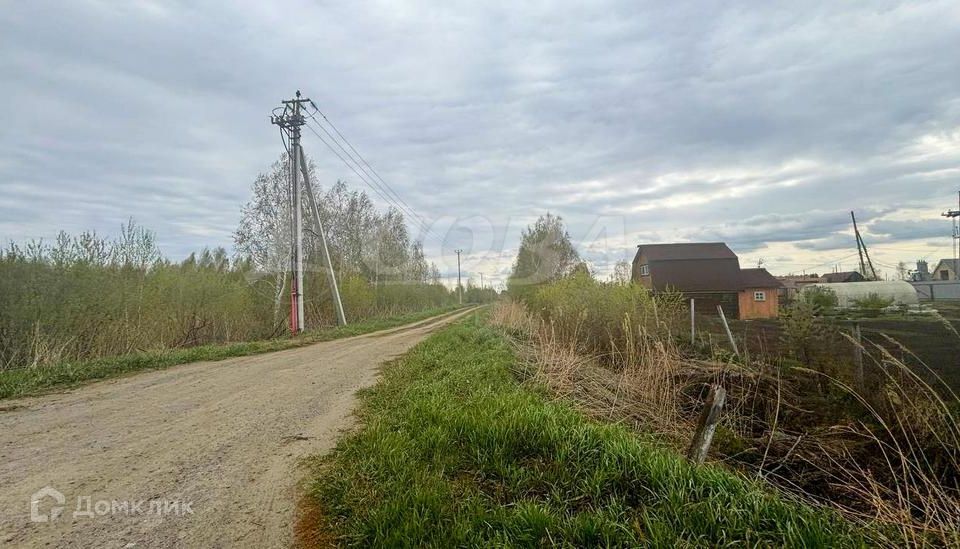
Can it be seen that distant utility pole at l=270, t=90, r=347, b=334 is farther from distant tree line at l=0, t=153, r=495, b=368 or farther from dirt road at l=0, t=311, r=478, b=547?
dirt road at l=0, t=311, r=478, b=547

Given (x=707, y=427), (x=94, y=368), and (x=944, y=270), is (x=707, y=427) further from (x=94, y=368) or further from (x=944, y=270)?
(x=944, y=270)

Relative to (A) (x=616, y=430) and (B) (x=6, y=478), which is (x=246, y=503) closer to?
(B) (x=6, y=478)

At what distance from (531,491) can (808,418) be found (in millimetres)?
5446

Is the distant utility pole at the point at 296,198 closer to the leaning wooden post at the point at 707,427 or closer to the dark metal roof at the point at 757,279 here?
the leaning wooden post at the point at 707,427

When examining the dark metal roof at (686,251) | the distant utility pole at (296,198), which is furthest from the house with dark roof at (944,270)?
the distant utility pole at (296,198)

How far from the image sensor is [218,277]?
52.4 ft

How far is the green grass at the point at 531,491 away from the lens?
2555 mm

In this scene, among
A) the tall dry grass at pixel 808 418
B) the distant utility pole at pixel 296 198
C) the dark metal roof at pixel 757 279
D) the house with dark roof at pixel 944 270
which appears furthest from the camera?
the house with dark roof at pixel 944 270

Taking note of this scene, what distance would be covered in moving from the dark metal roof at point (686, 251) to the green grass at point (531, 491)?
34.4 meters

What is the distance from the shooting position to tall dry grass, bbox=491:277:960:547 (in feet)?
11.8

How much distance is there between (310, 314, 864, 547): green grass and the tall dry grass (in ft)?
2.54

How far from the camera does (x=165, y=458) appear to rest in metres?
4.02

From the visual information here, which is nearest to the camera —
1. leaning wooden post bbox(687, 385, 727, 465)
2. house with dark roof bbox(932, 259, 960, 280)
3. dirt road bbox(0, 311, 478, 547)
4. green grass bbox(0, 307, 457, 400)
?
dirt road bbox(0, 311, 478, 547)

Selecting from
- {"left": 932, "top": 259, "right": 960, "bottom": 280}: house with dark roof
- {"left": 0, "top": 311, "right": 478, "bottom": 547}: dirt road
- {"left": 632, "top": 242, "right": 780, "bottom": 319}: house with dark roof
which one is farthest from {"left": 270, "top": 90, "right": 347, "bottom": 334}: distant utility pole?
{"left": 932, "top": 259, "right": 960, "bottom": 280}: house with dark roof
